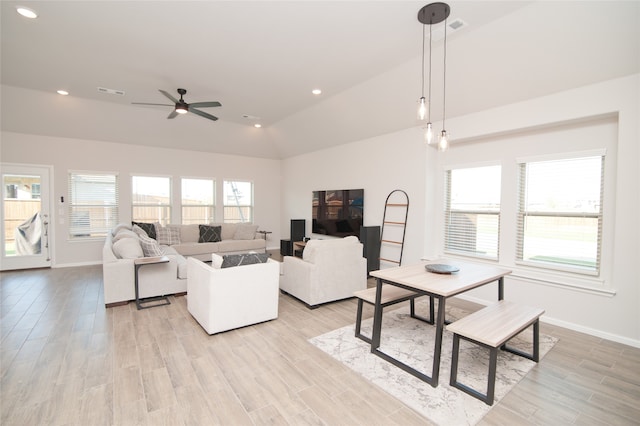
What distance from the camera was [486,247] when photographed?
4.53 meters

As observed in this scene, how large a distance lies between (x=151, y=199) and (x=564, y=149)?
8.22 m

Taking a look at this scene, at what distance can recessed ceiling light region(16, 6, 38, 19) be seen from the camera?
2.87 meters

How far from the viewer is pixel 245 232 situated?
772 cm

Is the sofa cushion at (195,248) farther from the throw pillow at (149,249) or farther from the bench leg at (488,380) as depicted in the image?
the bench leg at (488,380)

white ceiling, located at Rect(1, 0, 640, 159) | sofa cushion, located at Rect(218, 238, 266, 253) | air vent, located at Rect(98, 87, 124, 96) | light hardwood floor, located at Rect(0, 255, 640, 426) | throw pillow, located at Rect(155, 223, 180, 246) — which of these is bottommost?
light hardwood floor, located at Rect(0, 255, 640, 426)

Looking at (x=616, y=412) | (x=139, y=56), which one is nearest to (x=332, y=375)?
(x=616, y=412)

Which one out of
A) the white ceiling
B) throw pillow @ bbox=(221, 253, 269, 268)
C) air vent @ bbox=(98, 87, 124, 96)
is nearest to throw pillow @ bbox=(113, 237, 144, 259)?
throw pillow @ bbox=(221, 253, 269, 268)

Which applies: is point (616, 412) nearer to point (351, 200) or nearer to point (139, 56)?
point (351, 200)

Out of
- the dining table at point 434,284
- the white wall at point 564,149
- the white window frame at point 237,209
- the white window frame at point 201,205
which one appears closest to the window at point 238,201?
the white window frame at point 237,209

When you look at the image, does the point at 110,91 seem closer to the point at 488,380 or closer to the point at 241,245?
the point at 241,245

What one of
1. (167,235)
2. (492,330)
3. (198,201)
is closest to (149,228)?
(167,235)

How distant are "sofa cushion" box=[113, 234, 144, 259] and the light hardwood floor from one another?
0.88 metres

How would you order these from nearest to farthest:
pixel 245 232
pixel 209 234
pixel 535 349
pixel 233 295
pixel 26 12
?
pixel 535 349 → pixel 26 12 → pixel 233 295 → pixel 209 234 → pixel 245 232

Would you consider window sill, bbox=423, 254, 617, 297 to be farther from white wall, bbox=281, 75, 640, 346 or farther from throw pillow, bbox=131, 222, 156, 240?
throw pillow, bbox=131, 222, 156, 240
